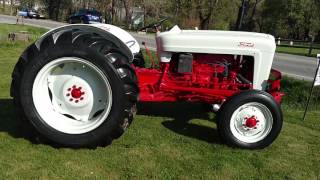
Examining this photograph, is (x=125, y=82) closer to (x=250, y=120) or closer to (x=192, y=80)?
(x=192, y=80)

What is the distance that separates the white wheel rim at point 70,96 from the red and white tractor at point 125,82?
0.01m

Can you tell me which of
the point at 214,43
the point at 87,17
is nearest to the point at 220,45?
the point at 214,43

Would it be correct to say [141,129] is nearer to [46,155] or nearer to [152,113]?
[152,113]

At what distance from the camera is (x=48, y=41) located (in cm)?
456

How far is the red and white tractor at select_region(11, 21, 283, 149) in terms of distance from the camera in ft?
14.8

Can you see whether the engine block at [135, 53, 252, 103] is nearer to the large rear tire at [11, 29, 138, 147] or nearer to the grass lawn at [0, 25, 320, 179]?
the grass lawn at [0, 25, 320, 179]

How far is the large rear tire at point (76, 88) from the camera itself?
4484 mm

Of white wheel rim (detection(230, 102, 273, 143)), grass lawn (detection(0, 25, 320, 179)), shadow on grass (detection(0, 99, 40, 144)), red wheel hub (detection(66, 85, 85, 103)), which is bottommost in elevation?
grass lawn (detection(0, 25, 320, 179))

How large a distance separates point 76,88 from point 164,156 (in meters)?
1.27

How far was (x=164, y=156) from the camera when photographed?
178 inches

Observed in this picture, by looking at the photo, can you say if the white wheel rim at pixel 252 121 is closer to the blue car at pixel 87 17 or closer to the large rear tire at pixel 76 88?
the large rear tire at pixel 76 88

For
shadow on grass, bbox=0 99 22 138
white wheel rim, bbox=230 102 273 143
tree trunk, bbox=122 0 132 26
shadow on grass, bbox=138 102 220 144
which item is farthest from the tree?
white wheel rim, bbox=230 102 273 143

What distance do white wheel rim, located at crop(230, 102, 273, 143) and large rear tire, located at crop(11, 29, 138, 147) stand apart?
4.00ft

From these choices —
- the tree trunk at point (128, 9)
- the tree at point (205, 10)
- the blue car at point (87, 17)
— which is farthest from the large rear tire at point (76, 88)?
the tree trunk at point (128, 9)
